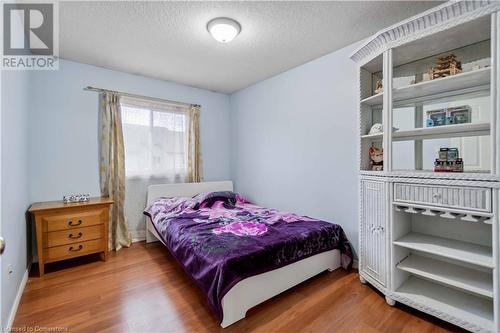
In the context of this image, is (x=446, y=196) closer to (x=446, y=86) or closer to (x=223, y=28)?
(x=446, y=86)

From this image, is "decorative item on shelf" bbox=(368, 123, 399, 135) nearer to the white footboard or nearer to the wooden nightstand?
the white footboard

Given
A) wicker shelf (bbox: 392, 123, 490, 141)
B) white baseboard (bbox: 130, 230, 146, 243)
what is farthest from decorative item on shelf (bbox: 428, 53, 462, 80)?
white baseboard (bbox: 130, 230, 146, 243)

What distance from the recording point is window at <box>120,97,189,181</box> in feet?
11.1

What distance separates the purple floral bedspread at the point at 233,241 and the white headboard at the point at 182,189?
41 cm

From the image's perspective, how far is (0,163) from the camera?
1.45 metres

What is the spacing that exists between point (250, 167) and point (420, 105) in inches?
102

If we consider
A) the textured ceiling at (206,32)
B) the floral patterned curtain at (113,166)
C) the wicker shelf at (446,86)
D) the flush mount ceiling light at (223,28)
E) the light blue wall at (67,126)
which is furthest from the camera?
the floral patterned curtain at (113,166)

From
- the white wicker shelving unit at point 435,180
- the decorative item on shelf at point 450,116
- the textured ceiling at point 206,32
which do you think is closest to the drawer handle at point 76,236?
the textured ceiling at point 206,32

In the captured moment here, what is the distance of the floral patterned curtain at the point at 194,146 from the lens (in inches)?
154

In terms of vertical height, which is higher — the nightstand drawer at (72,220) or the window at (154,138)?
the window at (154,138)

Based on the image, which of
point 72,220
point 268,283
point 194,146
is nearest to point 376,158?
point 268,283

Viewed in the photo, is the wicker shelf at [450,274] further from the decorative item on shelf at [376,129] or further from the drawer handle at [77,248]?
the drawer handle at [77,248]

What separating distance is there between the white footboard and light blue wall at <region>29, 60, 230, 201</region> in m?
2.58

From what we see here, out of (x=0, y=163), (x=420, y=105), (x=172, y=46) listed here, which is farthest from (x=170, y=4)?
(x=420, y=105)
